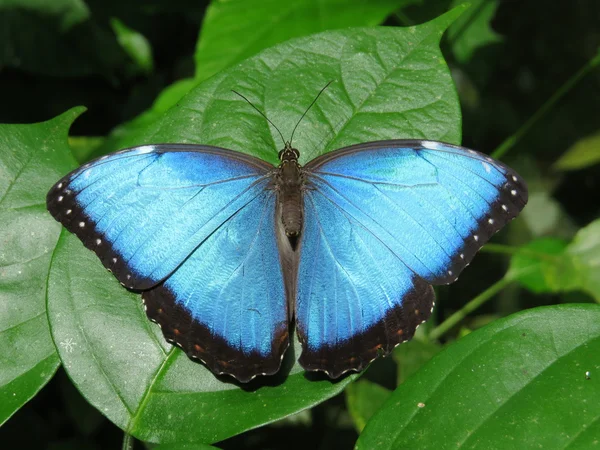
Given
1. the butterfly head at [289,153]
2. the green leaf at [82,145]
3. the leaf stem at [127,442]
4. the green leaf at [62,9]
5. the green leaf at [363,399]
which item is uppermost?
the butterfly head at [289,153]

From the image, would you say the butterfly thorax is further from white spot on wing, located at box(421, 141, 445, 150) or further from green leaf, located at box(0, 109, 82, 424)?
green leaf, located at box(0, 109, 82, 424)

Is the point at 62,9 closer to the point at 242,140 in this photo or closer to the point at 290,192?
the point at 242,140

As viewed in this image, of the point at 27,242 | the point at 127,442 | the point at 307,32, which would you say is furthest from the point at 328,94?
the point at 127,442

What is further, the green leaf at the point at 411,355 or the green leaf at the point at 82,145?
the green leaf at the point at 82,145

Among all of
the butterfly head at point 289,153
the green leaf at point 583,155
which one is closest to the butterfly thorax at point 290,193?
the butterfly head at point 289,153

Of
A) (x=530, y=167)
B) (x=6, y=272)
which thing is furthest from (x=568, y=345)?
(x=530, y=167)

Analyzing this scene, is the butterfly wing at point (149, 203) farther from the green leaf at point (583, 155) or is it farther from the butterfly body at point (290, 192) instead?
the green leaf at point (583, 155)
